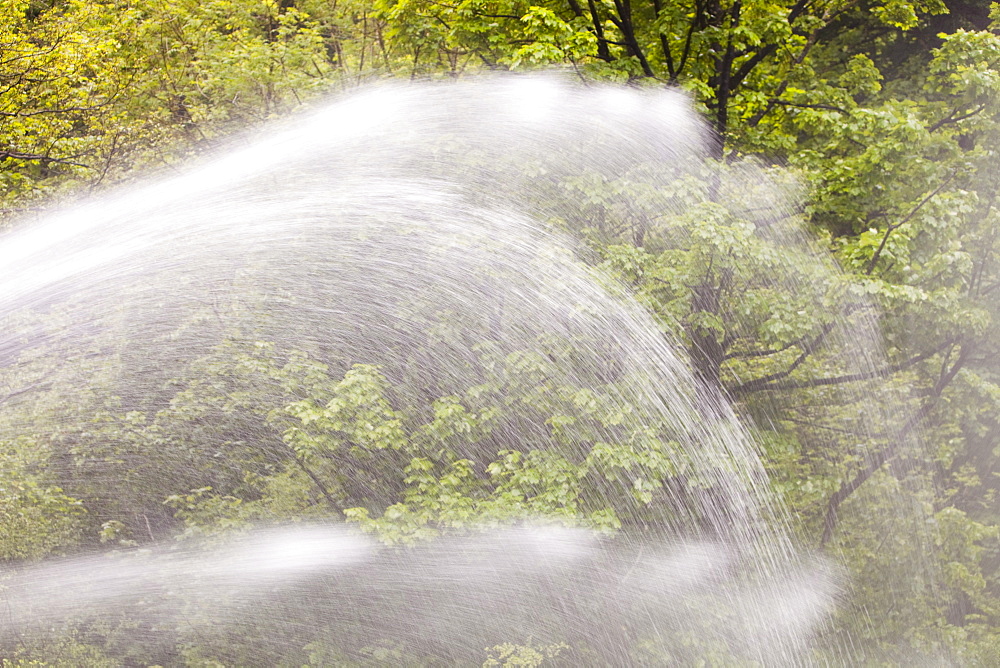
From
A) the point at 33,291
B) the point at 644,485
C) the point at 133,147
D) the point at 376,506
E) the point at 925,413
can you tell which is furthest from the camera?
the point at 133,147

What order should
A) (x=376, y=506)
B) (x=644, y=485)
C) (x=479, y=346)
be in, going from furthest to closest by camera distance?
(x=376, y=506)
(x=479, y=346)
(x=644, y=485)

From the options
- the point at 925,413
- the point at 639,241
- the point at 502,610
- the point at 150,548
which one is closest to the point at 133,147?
the point at 150,548

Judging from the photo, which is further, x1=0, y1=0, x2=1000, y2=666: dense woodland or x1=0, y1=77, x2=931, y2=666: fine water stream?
x1=0, y1=0, x2=1000, y2=666: dense woodland

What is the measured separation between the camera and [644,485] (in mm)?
8625

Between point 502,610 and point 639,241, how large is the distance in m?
5.22

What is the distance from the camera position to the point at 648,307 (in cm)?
950

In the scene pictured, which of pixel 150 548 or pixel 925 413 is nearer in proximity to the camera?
pixel 150 548

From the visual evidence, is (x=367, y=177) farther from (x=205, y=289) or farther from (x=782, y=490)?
(x=782, y=490)

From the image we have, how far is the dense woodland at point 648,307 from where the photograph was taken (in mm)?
9445

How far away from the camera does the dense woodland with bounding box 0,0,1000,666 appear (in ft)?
31.0

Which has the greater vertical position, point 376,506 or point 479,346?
point 479,346

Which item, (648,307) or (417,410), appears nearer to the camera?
(417,410)

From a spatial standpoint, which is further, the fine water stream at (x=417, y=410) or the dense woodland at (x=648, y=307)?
the dense woodland at (x=648, y=307)

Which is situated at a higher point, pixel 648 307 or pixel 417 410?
pixel 648 307
